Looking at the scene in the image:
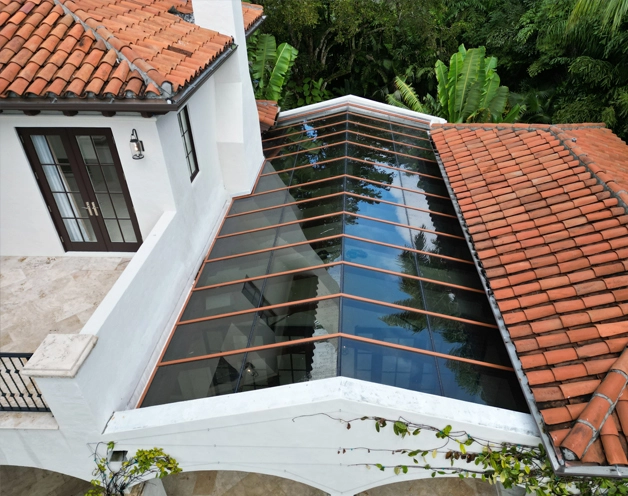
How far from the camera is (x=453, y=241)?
31.6ft

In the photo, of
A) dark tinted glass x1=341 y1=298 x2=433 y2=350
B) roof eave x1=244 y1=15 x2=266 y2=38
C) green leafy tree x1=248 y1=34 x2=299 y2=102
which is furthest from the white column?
dark tinted glass x1=341 y1=298 x2=433 y2=350

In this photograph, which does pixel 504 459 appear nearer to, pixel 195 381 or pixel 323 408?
pixel 323 408

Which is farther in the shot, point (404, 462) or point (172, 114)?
point (172, 114)

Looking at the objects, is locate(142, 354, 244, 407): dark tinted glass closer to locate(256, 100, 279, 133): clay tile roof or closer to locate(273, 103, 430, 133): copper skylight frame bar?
locate(256, 100, 279, 133): clay tile roof

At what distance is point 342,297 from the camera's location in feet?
24.6

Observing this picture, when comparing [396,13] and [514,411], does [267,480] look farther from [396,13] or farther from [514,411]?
[396,13]

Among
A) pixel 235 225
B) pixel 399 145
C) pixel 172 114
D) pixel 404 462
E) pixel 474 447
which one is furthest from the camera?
pixel 399 145

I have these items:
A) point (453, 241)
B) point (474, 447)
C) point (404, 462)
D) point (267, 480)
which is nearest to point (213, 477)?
point (267, 480)

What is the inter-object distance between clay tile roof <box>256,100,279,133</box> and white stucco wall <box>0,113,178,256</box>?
7.02 metres

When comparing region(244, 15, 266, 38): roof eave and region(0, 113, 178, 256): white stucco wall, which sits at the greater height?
region(244, 15, 266, 38): roof eave

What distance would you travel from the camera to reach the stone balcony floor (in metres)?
7.63

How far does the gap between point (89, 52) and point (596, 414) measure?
359 inches

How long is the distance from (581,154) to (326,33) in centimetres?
1842

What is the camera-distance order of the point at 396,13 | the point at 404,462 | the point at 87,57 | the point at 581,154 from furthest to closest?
the point at 396,13
the point at 581,154
the point at 87,57
the point at 404,462
